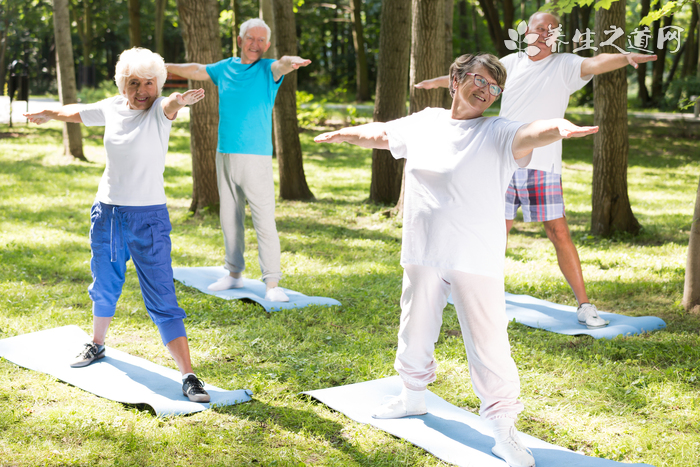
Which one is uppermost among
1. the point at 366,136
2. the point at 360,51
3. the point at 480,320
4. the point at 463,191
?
the point at 360,51

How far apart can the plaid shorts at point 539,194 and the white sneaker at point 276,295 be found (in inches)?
83.5

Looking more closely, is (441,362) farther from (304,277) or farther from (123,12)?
(123,12)

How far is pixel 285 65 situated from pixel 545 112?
2.06 metres

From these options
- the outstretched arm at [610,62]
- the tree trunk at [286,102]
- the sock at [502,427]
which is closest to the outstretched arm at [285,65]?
the outstretched arm at [610,62]

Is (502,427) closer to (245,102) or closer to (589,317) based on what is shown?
(589,317)

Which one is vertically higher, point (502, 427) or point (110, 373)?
point (502, 427)

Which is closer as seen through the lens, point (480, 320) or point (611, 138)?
point (480, 320)

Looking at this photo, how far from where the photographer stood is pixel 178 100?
11.5 ft

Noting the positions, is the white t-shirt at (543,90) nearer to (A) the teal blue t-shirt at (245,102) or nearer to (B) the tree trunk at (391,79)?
(A) the teal blue t-shirt at (245,102)

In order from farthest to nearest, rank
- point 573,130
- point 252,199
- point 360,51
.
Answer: point 360,51 < point 252,199 < point 573,130

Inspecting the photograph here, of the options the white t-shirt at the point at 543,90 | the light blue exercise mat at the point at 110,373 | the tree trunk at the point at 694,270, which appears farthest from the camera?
the tree trunk at the point at 694,270

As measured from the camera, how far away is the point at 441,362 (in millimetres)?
4340

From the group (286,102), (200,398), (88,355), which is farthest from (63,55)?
(200,398)

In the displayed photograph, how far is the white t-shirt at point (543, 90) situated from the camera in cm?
473
